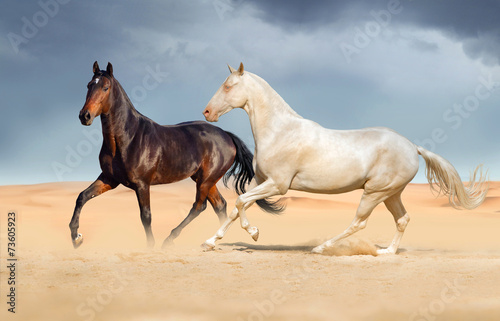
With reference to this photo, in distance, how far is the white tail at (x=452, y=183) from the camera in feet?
24.3

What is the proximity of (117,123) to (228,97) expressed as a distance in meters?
1.75

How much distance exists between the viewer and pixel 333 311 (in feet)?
14.7

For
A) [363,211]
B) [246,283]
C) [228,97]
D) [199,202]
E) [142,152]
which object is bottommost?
[246,283]

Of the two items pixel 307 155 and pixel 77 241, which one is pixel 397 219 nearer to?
pixel 307 155

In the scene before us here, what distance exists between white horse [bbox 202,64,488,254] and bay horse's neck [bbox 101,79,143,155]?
1.32 meters

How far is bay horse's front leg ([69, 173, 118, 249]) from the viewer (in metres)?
7.46

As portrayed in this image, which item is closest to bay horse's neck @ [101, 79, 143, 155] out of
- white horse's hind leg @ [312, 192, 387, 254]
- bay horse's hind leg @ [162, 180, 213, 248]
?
bay horse's hind leg @ [162, 180, 213, 248]

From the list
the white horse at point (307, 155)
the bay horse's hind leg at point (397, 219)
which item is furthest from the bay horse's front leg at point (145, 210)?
the bay horse's hind leg at point (397, 219)

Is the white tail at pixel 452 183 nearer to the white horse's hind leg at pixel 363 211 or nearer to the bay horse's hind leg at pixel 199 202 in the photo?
the white horse's hind leg at pixel 363 211

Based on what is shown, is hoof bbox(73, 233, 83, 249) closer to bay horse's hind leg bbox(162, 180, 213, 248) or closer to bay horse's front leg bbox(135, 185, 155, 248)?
bay horse's front leg bbox(135, 185, 155, 248)

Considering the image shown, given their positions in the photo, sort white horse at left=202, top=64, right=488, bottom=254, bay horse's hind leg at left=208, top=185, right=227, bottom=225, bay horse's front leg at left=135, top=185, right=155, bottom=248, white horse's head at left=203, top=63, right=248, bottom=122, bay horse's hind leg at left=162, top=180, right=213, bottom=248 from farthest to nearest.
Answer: bay horse's hind leg at left=208, top=185, right=227, bottom=225
bay horse's hind leg at left=162, top=180, right=213, bottom=248
bay horse's front leg at left=135, top=185, right=155, bottom=248
white horse's head at left=203, top=63, right=248, bottom=122
white horse at left=202, top=64, right=488, bottom=254

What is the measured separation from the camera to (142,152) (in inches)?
301

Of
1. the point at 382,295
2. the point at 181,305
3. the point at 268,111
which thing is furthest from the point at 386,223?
the point at 181,305

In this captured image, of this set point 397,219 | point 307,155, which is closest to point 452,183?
point 397,219
